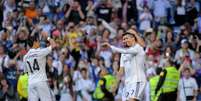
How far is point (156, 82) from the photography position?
22.0 metres

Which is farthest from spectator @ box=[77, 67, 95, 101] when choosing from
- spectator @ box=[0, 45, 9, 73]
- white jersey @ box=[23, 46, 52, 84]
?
white jersey @ box=[23, 46, 52, 84]

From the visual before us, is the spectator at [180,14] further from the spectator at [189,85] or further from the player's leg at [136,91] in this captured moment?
the player's leg at [136,91]

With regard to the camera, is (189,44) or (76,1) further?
(76,1)

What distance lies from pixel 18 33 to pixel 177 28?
18.3 ft

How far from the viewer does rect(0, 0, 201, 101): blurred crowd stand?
25016mm

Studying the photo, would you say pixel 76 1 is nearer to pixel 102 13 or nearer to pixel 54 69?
pixel 102 13

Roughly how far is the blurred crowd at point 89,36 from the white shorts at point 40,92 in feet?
3.43

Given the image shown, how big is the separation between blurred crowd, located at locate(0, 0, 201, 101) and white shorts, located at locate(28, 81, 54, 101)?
1047mm

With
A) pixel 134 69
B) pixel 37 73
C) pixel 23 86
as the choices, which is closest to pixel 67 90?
pixel 23 86

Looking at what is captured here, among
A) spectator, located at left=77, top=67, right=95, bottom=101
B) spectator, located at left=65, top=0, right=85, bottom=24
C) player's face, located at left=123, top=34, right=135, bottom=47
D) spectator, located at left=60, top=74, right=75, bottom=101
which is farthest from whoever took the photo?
spectator, located at left=65, top=0, right=85, bottom=24

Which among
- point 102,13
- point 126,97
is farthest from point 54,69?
point 126,97

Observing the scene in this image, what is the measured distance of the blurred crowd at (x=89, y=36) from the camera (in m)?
25.0

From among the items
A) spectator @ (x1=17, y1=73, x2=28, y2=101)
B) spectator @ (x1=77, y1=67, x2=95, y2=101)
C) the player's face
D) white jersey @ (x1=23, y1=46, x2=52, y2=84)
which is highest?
the player's face

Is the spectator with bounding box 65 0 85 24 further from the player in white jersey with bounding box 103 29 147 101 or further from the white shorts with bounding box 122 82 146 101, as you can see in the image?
the white shorts with bounding box 122 82 146 101
